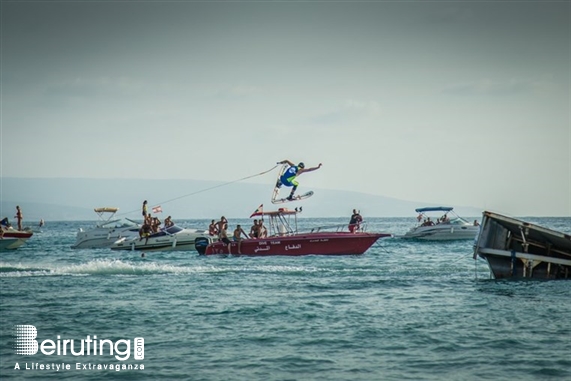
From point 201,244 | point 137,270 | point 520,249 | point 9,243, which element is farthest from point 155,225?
point 520,249

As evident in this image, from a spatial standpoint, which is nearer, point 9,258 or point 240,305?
point 240,305

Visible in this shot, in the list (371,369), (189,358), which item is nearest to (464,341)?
(371,369)

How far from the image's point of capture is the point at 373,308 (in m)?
22.3

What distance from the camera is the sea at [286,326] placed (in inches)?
604

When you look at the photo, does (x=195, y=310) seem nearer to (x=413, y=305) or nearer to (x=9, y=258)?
(x=413, y=305)

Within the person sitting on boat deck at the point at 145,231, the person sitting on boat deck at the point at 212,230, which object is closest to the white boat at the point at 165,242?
the person sitting on boat deck at the point at 145,231

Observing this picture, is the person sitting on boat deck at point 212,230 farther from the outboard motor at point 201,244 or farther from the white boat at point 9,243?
the white boat at point 9,243

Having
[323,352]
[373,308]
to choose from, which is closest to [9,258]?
[373,308]

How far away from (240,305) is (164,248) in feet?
86.9

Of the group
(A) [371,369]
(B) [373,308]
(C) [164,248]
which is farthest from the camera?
(C) [164,248]

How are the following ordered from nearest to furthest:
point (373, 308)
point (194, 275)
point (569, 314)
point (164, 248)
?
point (569, 314)
point (373, 308)
point (194, 275)
point (164, 248)

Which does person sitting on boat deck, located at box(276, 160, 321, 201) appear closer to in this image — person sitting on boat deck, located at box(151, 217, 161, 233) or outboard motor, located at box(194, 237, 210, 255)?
outboard motor, located at box(194, 237, 210, 255)

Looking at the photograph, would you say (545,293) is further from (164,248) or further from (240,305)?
(164,248)

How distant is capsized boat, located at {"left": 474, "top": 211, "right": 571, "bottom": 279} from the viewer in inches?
1090
